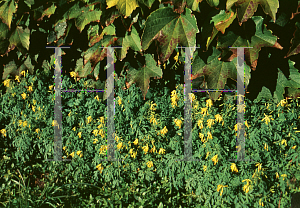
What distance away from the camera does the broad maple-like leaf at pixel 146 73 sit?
6.86 ft

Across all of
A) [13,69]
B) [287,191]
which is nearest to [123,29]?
[13,69]

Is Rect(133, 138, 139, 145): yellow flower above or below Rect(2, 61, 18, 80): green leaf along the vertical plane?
below

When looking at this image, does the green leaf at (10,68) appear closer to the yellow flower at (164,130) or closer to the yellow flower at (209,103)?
the yellow flower at (164,130)

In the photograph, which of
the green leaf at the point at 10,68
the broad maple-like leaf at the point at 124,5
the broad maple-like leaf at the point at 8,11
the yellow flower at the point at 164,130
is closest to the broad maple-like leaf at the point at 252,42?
the broad maple-like leaf at the point at 124,5

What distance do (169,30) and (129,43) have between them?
14.9 inches

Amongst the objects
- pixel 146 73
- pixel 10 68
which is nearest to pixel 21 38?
pixel 10 68

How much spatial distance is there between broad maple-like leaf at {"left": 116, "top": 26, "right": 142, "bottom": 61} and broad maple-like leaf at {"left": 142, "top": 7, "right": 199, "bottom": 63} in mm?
268

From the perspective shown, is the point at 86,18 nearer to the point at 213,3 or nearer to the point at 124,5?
the point at 124,5

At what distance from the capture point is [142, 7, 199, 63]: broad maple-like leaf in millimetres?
1666

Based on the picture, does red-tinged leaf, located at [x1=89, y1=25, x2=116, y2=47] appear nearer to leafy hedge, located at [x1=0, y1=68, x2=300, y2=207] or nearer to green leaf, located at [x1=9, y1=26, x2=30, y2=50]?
leafy hedge, located at [x1=0, y1=68, x2=300, y2=207]

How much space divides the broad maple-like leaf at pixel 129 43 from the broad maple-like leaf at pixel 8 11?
97 centimetres

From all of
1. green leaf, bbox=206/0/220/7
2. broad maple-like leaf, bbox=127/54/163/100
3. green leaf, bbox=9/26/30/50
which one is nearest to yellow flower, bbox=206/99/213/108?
broad maple-like leaf, bbox=127/54/163/100

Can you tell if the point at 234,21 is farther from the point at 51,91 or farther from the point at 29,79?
the point at 29,79

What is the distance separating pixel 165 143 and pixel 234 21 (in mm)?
1354
